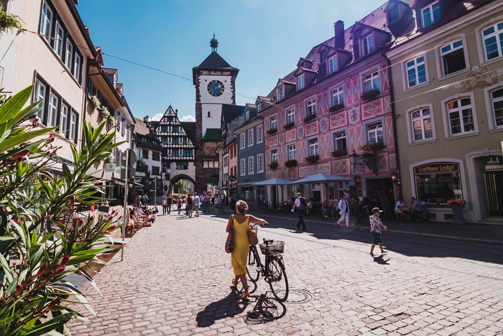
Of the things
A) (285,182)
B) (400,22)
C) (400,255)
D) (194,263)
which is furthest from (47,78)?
(400,22)

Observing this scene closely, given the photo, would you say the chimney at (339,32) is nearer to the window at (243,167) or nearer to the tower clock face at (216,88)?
the window at (243,167)

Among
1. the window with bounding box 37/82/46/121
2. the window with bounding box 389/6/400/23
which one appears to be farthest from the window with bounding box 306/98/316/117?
the window with bounding box 37/82/46/121

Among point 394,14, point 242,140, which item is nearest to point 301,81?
point 394,14

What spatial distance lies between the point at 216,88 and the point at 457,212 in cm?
5068

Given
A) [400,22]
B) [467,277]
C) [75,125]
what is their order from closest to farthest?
[467,277] → [75,125] → [400,22]

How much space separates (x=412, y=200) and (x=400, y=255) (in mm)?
8395

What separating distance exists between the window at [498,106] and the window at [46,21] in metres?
17.5

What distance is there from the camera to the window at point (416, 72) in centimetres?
1488

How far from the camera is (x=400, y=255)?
725cm

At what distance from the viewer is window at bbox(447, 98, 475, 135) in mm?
12984

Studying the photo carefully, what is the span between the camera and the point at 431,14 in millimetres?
14844

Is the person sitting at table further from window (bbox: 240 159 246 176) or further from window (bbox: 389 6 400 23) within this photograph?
window (bbox: 240 159 246 176)

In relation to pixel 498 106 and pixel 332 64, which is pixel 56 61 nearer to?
pixel 332 64

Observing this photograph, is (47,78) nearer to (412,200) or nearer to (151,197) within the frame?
(412,200)
